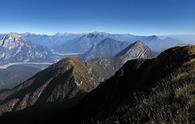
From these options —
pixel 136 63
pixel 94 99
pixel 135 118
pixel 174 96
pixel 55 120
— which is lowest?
pixel 55 120

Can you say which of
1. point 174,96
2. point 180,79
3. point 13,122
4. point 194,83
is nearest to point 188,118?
point 174,96

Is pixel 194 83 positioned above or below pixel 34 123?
above

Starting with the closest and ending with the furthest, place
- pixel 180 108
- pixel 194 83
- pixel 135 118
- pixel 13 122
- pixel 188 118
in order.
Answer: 1. pixel 188 118
2. pixel 180 108
3. pixel 135 118
4. pixel 194 83
5. pixel 13 122

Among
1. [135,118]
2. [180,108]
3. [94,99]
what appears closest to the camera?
[180,108]

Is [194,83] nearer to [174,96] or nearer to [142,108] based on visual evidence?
[174,96]

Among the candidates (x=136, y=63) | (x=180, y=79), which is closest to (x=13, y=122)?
(x=136, y=63)

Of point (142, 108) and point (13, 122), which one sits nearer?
point (142, 108)

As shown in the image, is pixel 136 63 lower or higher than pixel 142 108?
lower

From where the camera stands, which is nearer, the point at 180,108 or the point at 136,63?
the point at 180,108

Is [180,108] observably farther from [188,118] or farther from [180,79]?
[180,79]
